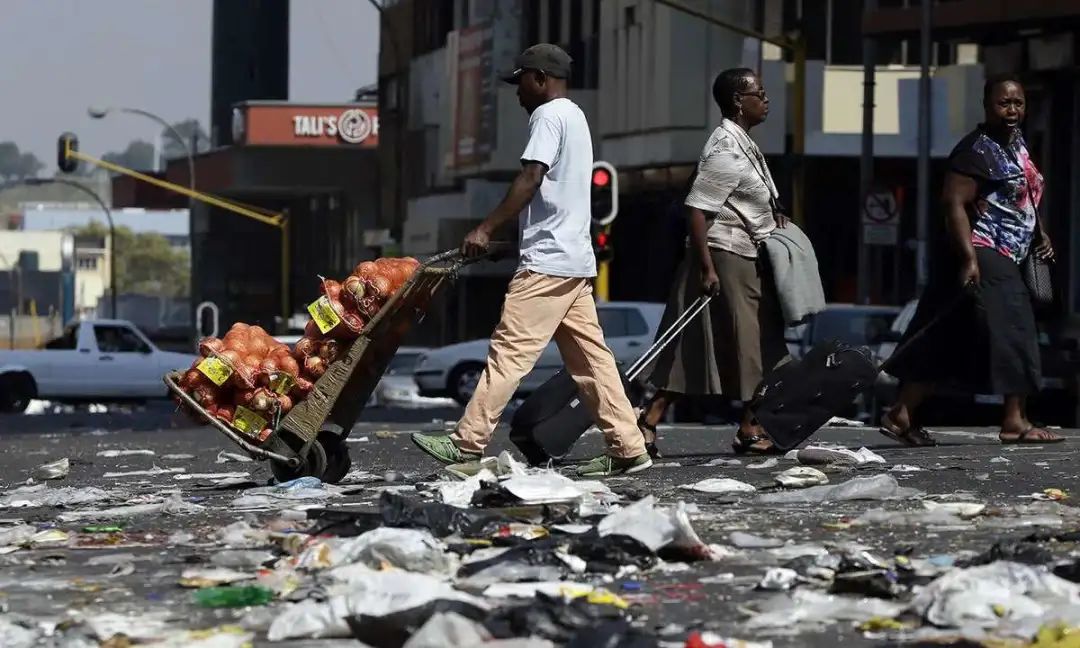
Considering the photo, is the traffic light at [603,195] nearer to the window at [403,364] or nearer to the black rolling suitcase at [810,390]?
the window at [403,364]

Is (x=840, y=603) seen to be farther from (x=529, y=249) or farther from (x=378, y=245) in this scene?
(x=378, y=245)

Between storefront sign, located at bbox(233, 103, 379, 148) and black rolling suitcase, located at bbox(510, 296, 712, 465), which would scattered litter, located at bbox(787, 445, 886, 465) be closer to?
black rolling suitcase, located at bbox(510, 296, 712, 465)

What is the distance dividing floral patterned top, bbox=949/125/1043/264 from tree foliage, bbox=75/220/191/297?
7019 inches

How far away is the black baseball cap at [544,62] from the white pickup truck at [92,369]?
28881mm

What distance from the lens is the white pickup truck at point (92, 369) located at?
126 ft

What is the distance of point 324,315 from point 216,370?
489mm

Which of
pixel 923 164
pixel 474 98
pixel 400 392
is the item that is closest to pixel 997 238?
pixel 923 164

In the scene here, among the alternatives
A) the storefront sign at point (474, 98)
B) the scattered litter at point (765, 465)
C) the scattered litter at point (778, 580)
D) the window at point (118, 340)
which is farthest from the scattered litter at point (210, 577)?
the storefront sign at point (474, 98)

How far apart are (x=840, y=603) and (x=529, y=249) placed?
3.81 m

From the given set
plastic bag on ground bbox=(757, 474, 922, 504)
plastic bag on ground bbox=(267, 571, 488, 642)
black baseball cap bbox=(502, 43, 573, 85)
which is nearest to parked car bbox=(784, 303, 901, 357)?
black baseball cap bbox=(502, 43, 573, 85)

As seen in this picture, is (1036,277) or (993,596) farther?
(1036,277)

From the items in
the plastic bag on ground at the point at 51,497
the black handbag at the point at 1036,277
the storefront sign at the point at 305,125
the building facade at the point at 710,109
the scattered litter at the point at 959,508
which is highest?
the storefront sign at the point at 305,125

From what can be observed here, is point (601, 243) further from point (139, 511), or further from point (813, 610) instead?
point (813, 610)

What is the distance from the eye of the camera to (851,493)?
9.17m
